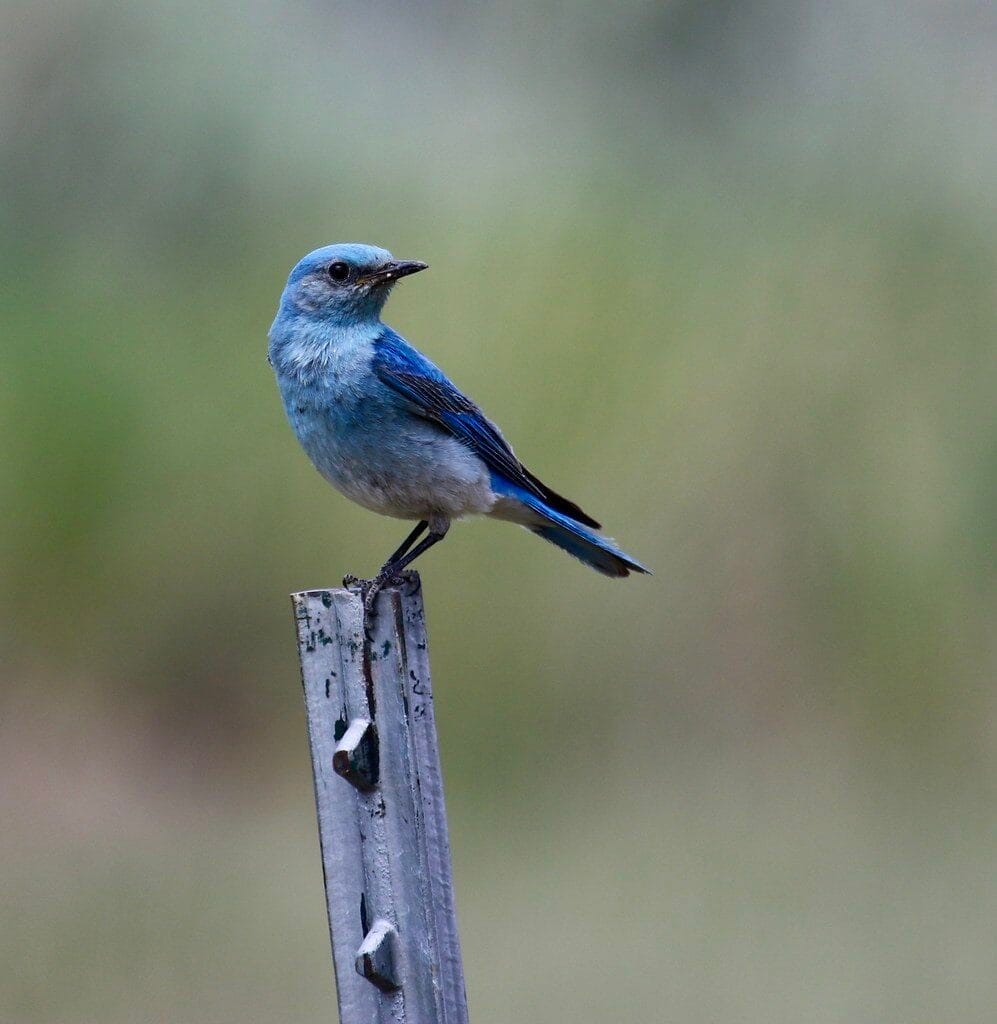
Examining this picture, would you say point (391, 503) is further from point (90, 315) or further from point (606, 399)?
point (90, 315)

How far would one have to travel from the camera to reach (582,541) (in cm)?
387

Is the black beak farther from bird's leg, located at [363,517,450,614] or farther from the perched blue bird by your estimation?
bird's leg, located at [363,517,450,614]

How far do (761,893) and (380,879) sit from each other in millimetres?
4539

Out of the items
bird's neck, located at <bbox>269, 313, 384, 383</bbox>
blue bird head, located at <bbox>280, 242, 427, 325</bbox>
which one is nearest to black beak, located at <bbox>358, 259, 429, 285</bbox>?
blue bird head, located at <bbox>280, 242, 427, 325</bbox>

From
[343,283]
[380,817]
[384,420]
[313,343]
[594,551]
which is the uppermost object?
[343,283]

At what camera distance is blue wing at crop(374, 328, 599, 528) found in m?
3.63

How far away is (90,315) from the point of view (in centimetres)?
827

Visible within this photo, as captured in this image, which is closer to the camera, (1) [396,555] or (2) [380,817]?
(2) [380,817]

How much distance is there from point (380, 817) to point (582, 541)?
4.54 ft

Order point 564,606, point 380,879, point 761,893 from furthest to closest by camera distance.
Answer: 1. point 564,606
2. point 761,893
3. point 380,879

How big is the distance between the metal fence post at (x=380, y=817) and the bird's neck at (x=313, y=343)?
1064 millimetres

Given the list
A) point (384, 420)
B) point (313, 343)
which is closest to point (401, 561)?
point (384, 420)

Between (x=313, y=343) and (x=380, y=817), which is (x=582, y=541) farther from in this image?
(x=380, y=817)

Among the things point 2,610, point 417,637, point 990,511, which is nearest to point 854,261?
point 990,511
